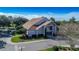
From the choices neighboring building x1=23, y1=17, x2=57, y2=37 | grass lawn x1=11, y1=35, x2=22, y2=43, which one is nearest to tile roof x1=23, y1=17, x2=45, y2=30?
neighboring building x1=23, y1=17, x2=57, y2=37

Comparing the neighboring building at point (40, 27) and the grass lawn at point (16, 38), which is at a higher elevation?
the neighboring building at point (40, 27)

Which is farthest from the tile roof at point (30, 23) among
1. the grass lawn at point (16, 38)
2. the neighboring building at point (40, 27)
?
the grass lawn at point (16, 38)

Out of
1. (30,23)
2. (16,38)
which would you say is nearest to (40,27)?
(30,23)

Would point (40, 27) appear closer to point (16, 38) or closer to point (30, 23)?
point (30, 23)

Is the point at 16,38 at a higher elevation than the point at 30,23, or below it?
below

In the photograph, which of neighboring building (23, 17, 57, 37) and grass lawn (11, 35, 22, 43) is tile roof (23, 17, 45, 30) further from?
grass lawn (11, 35, 22, 43)

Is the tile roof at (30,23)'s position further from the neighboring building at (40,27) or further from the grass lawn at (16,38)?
the grass lawn at (16,38)

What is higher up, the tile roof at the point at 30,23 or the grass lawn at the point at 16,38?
the tile roof at the point at 30,23
